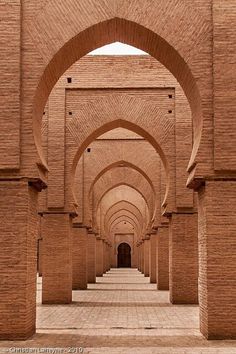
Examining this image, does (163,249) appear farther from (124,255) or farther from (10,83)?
(124,255)

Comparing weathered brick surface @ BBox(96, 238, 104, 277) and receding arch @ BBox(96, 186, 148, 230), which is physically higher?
receding arch @ BBox(96, 186, 148, 230)

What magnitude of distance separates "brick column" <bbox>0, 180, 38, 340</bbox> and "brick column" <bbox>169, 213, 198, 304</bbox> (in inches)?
261

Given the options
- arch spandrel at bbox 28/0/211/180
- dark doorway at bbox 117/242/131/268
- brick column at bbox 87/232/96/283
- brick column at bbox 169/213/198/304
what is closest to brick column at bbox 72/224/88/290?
brick column at bbox 87/232/96/283

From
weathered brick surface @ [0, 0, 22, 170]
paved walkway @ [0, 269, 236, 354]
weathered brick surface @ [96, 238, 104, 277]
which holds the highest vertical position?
weathered brick surface @ [0, 0, 22, 170]

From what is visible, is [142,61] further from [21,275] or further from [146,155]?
[21,275]

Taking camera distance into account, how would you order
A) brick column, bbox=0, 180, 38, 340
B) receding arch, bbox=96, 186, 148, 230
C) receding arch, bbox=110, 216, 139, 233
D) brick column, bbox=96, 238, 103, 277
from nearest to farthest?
brick column, bbox=0, 180, 38, 340 < brick column, bbox=96, 238, 103, 277 < receding arch, bbox=96, 186, 148, 230 < receding arch, bbox=110, 216, 139, 233

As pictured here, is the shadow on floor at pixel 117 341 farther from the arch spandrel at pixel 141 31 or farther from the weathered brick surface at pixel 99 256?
the weathered brick surface at pixel 99 256

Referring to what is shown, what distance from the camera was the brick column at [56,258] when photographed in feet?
53.8

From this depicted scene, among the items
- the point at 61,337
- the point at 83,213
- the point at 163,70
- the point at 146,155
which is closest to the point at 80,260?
the point at 83,213

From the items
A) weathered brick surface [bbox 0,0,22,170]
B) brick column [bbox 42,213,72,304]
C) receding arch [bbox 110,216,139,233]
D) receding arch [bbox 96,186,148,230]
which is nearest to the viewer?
weathered brick surface [bbox 0,0,22,170]

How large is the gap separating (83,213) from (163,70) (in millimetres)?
5750

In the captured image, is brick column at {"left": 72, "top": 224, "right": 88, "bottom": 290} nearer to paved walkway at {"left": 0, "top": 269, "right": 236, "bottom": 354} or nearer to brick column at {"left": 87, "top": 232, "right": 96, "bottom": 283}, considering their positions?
paved walkway at {"left": 0, "top": 269, "right": 236, "bottom": 354}

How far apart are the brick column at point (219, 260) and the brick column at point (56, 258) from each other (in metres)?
6.58

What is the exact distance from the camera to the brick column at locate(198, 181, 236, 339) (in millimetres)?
10086
